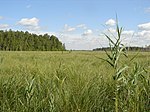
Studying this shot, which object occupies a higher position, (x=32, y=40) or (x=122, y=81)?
(x=32, y=40)

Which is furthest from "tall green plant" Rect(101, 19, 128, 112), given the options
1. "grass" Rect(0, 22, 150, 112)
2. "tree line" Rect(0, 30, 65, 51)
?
"tree line" Rect(0, 30, 65, 51)

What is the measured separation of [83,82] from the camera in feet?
13.4

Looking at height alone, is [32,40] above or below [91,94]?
above

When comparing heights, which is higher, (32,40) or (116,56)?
(32,40)

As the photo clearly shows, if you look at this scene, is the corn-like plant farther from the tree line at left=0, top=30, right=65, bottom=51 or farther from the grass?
the tree line at left=0, top=30, right=65, bottom=51

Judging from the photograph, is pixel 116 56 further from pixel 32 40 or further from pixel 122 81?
pixel 32 40

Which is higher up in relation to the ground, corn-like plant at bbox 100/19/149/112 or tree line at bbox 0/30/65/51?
tree line at bbox 0/30/65/51

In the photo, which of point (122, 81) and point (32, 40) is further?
point (32, 40)

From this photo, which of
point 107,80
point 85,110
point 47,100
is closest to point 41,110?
point 47,100

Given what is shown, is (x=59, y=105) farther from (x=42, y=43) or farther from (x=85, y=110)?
(x=42, y=43)

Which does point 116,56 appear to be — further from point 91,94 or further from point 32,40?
point 32,40

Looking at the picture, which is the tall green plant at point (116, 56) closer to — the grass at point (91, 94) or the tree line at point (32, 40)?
the grass at point (91, 94)

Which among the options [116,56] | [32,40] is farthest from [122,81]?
[32,40]

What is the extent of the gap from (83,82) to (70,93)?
377mm
